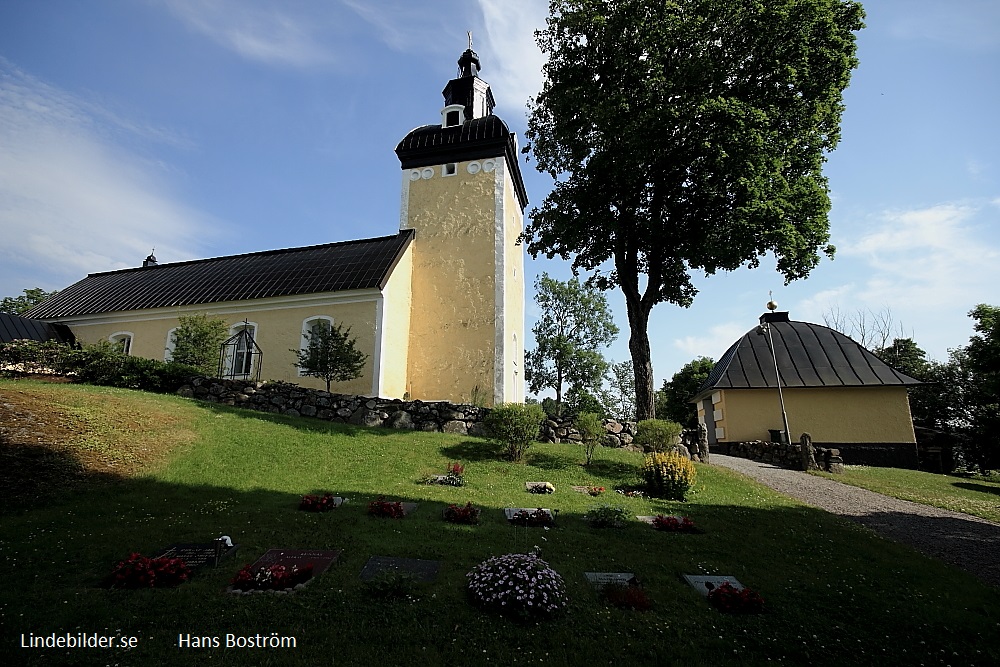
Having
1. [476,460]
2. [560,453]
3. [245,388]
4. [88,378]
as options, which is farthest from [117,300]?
Result: [560,453]

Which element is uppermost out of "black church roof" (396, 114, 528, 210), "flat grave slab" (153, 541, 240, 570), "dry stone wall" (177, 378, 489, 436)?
"black church roof" (396, 114, 528, 210)

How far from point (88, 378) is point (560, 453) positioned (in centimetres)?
1463

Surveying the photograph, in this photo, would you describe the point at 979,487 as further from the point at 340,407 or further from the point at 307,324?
the point at 307,324

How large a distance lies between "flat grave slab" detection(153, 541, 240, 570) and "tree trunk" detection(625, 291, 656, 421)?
12537 mm

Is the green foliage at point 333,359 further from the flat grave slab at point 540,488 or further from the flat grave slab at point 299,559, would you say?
the flat grave slab at point 299,559

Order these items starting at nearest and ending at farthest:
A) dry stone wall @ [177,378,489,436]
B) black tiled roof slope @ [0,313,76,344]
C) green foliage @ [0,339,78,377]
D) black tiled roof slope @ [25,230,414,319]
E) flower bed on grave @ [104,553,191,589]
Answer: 1. flower bed on grave @ [104,553,191,589]
2. green foliage @ [0,339,78,377]
3. dry stone wall @ [177,378,489,436]
4. black tiled roof slope @ [0,313,76,344]
5. black tiled roof slope @ [25,230,414,319]

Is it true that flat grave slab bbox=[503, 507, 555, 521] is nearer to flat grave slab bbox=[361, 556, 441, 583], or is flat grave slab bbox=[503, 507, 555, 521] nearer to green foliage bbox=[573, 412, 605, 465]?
flat grave slab bbox=[361, 556, 441, 583]

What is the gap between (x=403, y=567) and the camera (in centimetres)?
597

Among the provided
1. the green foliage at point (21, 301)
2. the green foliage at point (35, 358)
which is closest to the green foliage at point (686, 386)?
the green foliage at point (35, 358)

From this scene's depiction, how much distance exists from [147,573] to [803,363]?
83.6 ft

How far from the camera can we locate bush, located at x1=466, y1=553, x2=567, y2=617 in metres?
4.97

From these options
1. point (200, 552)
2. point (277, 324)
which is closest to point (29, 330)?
point (277, 324)

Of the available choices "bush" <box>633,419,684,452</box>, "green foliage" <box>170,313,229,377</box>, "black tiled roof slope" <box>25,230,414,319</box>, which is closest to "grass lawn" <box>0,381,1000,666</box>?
"bush" <box>633,419,684,452</box>

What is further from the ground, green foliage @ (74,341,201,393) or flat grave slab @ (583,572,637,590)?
green foliage @ (74,341,201,393)
